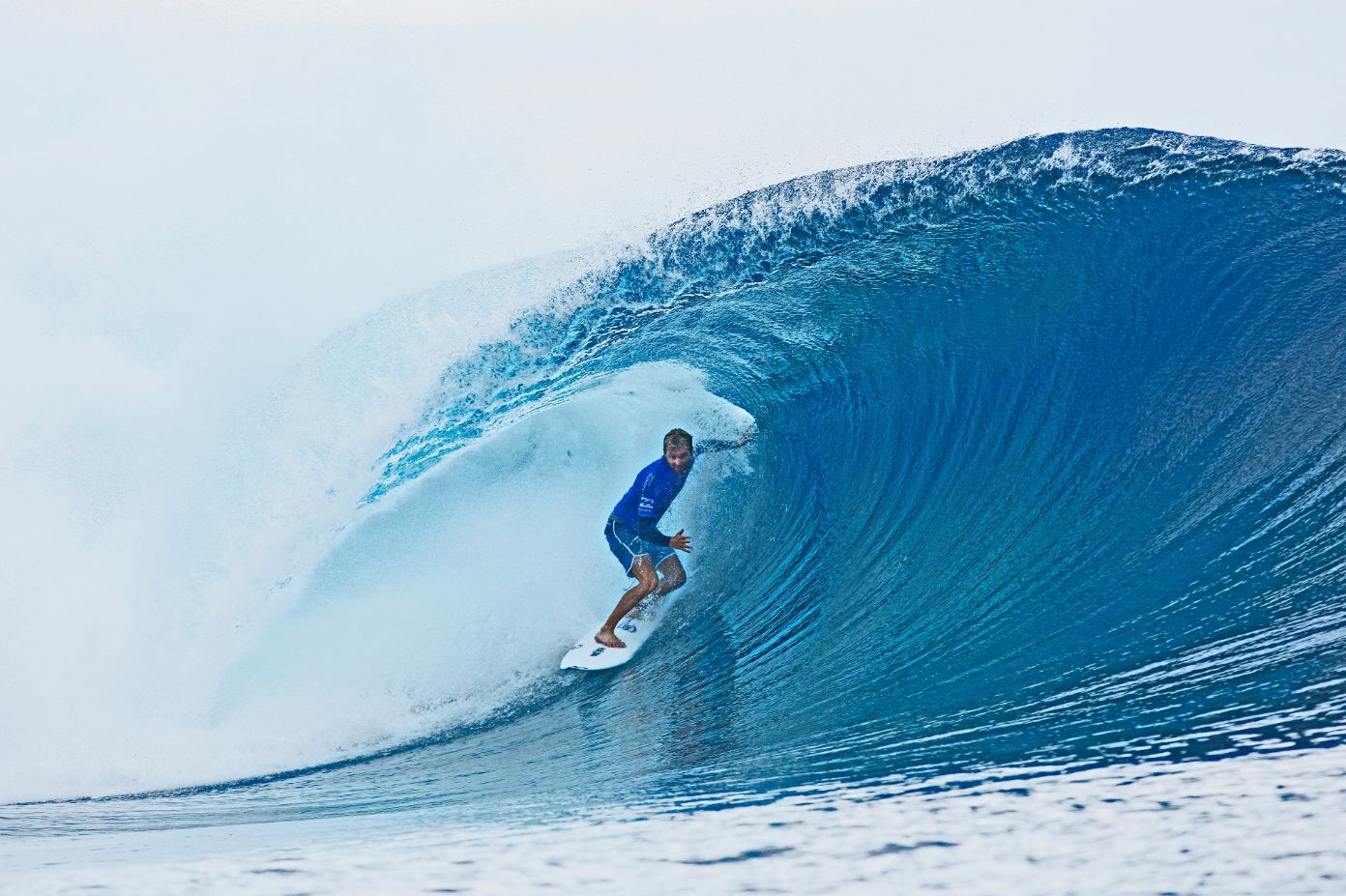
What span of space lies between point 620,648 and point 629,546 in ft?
1.95

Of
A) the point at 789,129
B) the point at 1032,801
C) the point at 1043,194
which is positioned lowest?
the point at 1032,801

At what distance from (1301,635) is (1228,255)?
366cm

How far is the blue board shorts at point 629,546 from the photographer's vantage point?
208 inches

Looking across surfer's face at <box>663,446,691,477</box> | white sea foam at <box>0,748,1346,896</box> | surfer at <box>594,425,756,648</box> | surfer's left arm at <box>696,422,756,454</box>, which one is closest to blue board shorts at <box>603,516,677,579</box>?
surfer at <box>594,425,756,648</box>

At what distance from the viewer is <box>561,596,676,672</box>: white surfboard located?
532cm

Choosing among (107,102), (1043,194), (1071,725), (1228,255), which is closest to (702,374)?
(1043,194)

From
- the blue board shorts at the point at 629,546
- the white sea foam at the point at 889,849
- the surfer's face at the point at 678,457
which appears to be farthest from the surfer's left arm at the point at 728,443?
the white sea foam at the point at 889,849

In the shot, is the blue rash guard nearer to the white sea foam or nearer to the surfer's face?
the surfer's face

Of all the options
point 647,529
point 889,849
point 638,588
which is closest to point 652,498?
point 647,529

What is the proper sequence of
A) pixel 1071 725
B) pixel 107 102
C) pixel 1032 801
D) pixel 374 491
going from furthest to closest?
pixel 107 102 → pixel 374 491 → pixel 1071 725 → pixel 1032 801

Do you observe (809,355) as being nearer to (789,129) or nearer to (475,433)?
(475,433)

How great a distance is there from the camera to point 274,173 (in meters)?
10.3

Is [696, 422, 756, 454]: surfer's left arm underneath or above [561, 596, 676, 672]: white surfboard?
above

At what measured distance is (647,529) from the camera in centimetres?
520
